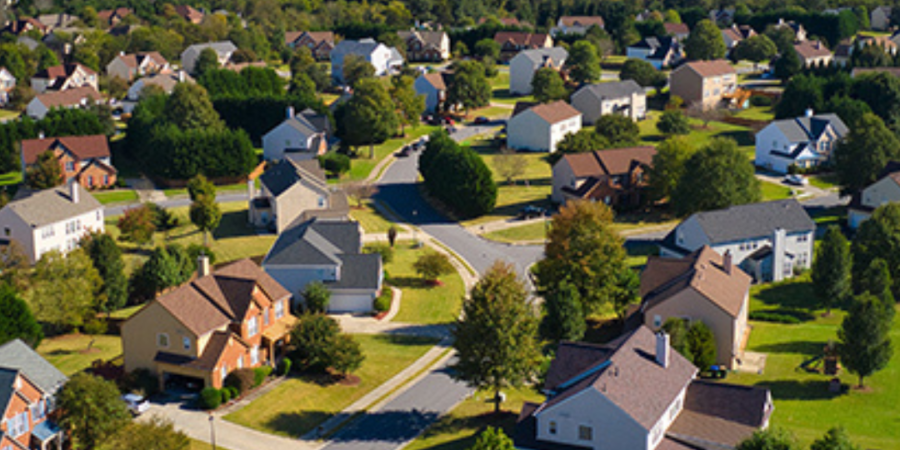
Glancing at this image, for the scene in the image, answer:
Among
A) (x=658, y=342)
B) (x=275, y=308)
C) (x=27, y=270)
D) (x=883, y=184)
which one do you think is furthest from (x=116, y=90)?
(x=658, y=342)

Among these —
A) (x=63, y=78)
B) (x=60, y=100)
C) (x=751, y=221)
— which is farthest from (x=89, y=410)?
(x=63, y=78)

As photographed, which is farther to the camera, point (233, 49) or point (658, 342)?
point (233, 49)

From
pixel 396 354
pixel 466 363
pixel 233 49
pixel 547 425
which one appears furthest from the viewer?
pixel 233 49

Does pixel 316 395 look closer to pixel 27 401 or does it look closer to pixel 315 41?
pixel 27 401

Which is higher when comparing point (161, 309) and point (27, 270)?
point (161, 309)

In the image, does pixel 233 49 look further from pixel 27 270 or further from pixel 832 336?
pixel 832 336

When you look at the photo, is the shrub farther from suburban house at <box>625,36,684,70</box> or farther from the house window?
suburban house at <box>625,36,684,70</box>

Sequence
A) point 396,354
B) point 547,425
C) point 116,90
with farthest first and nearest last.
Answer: point 116,90 → point 396,354 → point 547,425
